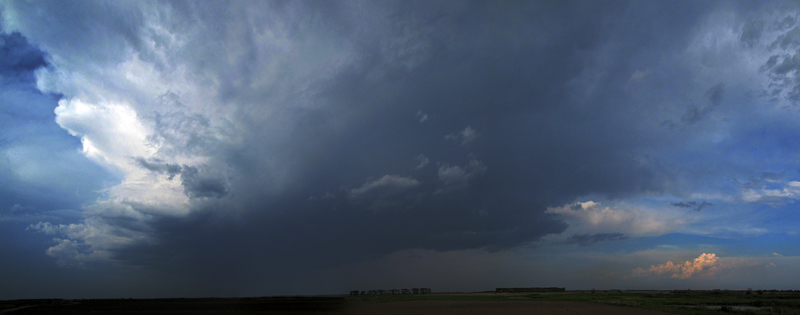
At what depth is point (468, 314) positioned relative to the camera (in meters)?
58.3

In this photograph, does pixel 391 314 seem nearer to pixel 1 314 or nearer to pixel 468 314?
pixel 468 314

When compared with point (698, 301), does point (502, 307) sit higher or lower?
higher

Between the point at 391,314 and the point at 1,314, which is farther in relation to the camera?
the point at 1,314

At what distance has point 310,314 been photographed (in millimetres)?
71562

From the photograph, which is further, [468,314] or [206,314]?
[206,314]

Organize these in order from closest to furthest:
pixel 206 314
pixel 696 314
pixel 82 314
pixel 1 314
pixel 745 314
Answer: pixel 696 314 → pixel 745 314 → pixel 206 314 → pixel 82 314 → pixel 1 314

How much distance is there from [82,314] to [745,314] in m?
121

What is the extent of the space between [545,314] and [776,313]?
36426 millimetres

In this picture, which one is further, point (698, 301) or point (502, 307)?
point (698, 301)

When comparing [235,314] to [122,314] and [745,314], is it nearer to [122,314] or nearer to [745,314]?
[122,314]

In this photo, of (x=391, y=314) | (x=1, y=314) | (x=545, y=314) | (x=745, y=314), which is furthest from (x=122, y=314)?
(x=745, y=314)

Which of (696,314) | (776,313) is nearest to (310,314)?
(696,314)

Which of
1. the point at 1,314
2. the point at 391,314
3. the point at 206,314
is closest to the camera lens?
the point at 391,314

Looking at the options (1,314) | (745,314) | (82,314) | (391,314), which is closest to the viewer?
(745,314)
